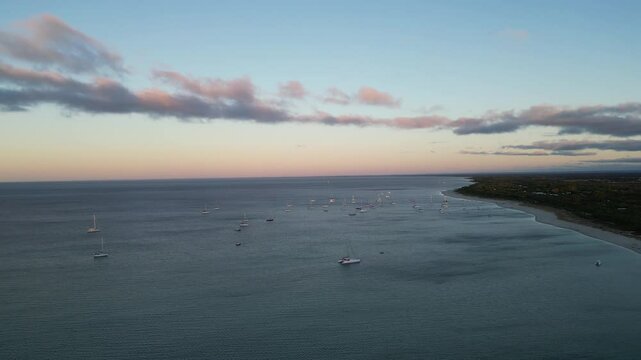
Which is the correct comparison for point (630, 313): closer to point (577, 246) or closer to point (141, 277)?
point (577, 246)

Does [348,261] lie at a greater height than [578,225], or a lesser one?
lesser

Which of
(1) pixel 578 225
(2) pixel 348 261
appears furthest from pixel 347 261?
(1) pixel 578 225

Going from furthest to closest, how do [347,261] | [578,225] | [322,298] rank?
[578,225]
[347,261]
[322,298]

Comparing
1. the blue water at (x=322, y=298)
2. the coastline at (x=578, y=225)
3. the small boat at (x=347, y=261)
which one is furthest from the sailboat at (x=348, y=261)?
the coastline at (x=578, y=225)

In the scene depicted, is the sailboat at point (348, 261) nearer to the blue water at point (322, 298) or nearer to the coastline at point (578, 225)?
the blue water at point (322, 298)

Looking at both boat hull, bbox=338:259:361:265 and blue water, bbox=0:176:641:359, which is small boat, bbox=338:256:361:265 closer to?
boat hull, bbox=338:259:361:265

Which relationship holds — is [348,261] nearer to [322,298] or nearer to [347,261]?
[347,261]

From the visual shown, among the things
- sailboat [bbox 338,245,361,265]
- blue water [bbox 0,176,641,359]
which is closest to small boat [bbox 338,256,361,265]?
sailboat [bbox 338,245,361,265]
